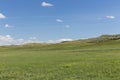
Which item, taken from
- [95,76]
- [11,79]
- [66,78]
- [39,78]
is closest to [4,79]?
[11,79]

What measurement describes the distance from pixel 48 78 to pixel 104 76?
4503mm

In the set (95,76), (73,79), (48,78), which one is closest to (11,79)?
(48,78)

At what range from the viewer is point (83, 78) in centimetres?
2588

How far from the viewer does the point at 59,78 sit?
26.0 m

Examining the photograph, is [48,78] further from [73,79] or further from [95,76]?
[95,76]

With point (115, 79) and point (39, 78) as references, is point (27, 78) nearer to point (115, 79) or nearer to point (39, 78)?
point (39, 78)

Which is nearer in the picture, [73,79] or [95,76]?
[73,79]

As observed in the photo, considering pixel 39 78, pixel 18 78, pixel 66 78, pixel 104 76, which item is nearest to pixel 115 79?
pixel 104 76

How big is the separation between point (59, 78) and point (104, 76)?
3682 mm

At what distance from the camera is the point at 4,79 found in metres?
26.1

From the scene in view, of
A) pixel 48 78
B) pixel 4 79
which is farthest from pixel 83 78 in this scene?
pixel 4 79

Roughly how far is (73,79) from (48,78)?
6.83ft

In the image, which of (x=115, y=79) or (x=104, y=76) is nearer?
(x=115, y=79)

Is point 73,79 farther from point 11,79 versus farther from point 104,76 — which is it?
point 11,79
